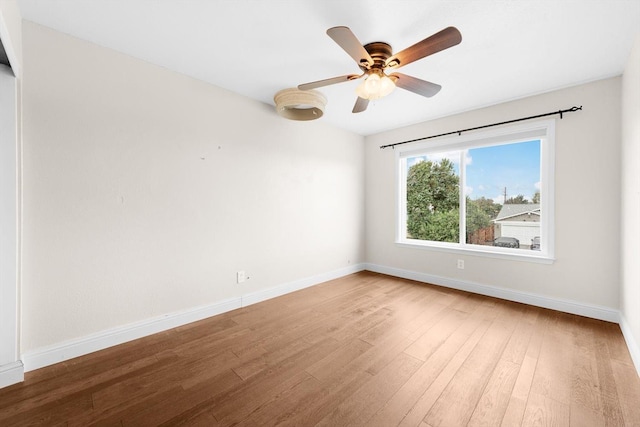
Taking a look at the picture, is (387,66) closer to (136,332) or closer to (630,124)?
(630,124)

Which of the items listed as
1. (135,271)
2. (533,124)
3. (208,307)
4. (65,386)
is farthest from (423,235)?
(65,386)

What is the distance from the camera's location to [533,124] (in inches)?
118

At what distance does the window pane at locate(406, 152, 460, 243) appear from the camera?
12.3ft

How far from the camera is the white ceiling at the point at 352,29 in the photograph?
5.59 ft

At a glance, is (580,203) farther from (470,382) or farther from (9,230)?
(9,230)

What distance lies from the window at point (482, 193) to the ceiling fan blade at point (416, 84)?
166 cm

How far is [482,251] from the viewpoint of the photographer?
11.2ft

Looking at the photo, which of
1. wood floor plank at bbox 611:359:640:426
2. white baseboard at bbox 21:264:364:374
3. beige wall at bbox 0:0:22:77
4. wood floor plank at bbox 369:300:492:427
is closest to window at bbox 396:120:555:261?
wood floor plank at bbox 611:359:640:426

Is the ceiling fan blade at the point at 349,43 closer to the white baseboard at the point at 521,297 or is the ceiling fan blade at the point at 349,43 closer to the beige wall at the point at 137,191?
the beige wall at the point at 137,191

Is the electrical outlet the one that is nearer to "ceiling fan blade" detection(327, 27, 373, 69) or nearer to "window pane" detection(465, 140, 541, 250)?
"ceiling fan blade" detection(327, 27, 373, 69)

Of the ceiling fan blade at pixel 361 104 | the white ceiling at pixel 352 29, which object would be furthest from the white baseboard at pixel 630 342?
the ceiling fan blade at pixel 361 104

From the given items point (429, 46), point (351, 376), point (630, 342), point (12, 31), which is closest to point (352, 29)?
point (429, 46)

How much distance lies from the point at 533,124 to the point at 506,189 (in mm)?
793

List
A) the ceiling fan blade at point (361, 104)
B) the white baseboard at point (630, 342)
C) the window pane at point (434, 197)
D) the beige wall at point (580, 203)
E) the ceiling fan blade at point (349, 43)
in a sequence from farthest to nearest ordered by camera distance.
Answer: the window pane at point (434, 197)
the beige wall at point (580, 203)
the ceiling fan blade at point (361, 104)
the white baseboard at point (630, 342)
the ceiling fan blade at point (349, 43)
